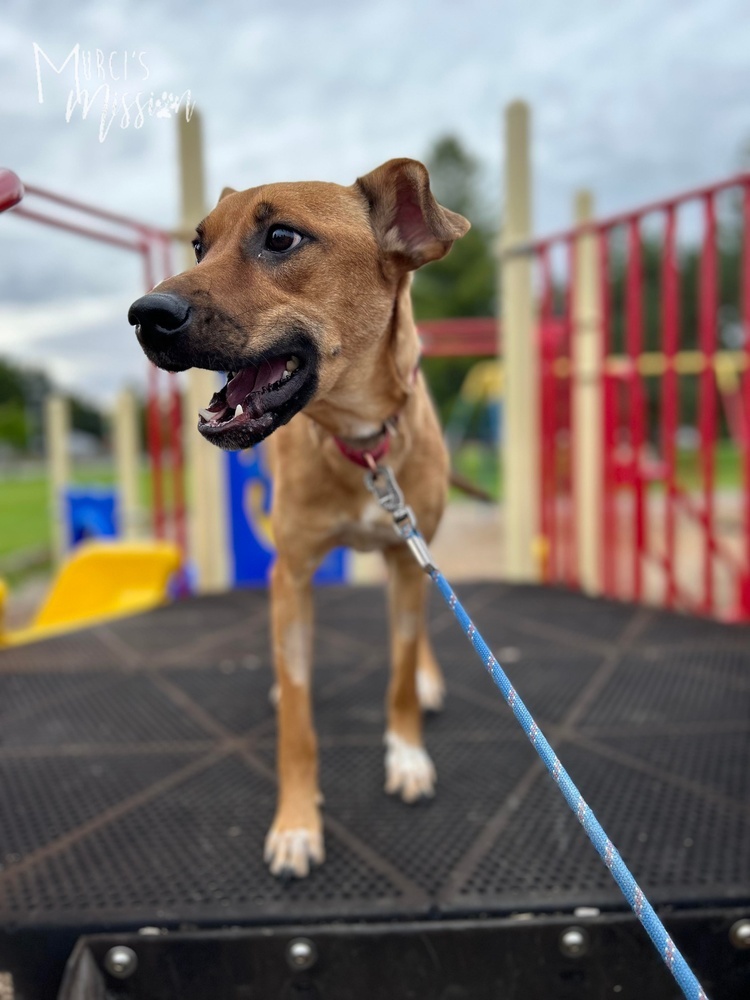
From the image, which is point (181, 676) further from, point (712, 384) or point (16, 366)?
point (16, 366)

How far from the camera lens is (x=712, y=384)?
11.0ft

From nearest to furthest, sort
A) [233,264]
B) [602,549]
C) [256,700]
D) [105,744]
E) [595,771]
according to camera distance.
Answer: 1. [233,264]
2. [595,771]
3. [105,744]
4. [256,700]
5. [602,549]

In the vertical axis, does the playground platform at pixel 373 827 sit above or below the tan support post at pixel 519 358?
below

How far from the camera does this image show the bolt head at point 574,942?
4.76 feet

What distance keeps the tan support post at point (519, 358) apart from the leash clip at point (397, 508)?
2.45 meters

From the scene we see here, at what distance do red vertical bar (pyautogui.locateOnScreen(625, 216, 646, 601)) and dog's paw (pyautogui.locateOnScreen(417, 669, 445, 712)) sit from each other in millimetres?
1522

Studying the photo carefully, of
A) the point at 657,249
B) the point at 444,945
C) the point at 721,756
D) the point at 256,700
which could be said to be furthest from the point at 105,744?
the point at 657,249

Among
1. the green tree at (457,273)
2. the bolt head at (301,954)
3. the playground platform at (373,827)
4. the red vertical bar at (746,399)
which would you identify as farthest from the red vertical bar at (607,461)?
the green tree at (457,273)

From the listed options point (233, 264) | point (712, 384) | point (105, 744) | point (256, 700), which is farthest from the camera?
point (712, 384)

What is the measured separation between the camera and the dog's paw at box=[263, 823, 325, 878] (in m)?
1.65

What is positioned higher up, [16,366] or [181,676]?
[16,366]

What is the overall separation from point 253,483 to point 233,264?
313cm

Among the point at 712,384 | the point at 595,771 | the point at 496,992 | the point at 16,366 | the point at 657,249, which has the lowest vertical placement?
the point at 496,992

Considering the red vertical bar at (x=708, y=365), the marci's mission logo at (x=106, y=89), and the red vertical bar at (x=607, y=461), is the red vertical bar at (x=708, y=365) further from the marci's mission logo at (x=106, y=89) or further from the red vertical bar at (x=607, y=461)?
the marci's mission logo at (x=106, y=89)
